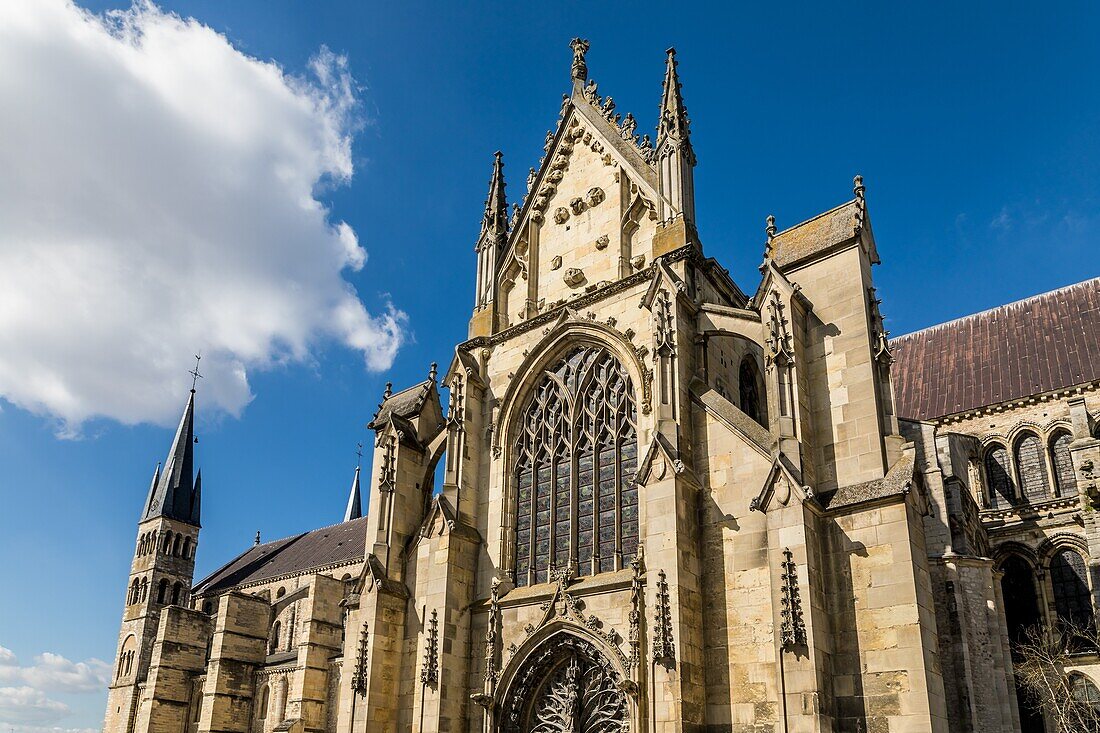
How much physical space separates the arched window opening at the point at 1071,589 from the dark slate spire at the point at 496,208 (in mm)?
16365

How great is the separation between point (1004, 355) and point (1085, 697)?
10.9 m

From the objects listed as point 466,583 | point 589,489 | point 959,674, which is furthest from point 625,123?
point 959,674

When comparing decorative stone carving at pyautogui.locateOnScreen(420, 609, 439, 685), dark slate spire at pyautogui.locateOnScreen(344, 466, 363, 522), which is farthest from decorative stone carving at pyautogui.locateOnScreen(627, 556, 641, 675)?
dark slate spire at pyautogui.locateOnScreen(344, 466, 363, 522)

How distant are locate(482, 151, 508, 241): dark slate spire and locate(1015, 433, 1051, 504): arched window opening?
16.1m

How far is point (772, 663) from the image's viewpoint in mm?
11898

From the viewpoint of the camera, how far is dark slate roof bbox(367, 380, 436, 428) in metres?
19.1

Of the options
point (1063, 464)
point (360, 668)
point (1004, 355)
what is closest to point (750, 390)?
point (360, 668)

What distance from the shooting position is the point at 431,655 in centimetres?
1523

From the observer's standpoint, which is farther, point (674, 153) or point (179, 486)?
point (179, 486)

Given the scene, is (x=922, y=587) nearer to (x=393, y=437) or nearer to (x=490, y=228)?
(x=393, y=437)

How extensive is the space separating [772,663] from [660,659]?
1.51m

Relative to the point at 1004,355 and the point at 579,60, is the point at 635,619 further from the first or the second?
the point at 1004,355

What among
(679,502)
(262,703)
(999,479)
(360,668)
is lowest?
(262,703)

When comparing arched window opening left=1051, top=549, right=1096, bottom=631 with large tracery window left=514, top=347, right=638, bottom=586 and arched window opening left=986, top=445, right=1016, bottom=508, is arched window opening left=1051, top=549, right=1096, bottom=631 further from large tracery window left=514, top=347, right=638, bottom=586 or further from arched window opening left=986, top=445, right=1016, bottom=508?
large tracery window left=514, top=347, right=638, bottom=586
